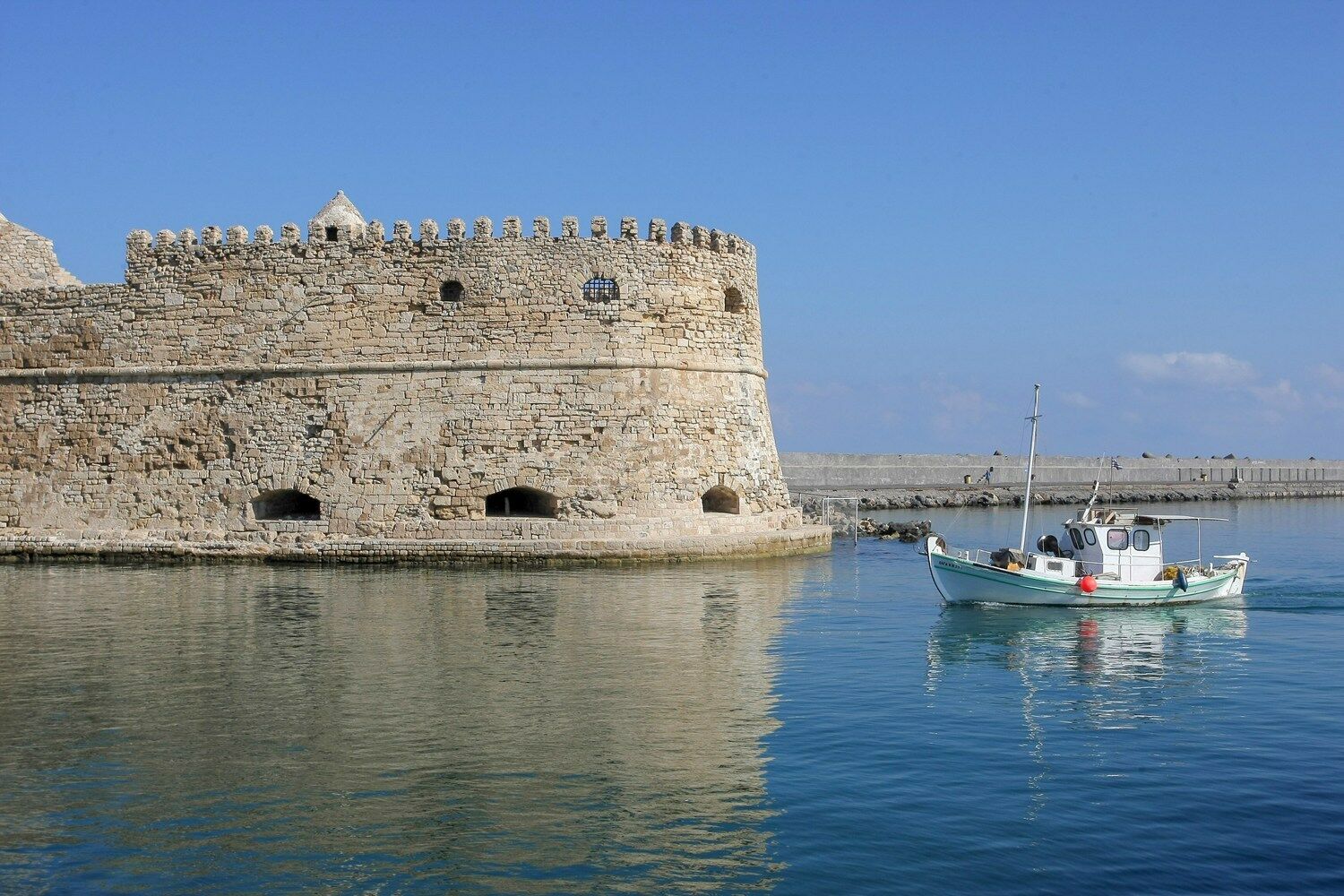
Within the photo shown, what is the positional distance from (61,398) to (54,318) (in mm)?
1293

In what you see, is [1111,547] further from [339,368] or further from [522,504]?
[339,368]

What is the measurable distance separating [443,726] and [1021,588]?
8.95 meters

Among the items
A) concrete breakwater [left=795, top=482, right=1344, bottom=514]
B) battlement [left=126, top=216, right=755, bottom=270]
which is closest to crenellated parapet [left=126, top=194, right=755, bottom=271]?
battlement [left=126, top=216, right=755, bottom=270]

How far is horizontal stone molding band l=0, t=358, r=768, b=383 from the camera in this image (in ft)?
63.5

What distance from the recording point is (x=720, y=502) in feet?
68.0

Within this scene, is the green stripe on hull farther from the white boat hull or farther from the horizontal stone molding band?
the horizontal stone molding band

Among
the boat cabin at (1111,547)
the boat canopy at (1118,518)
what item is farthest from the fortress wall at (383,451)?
the boat canopy at (1118,518)

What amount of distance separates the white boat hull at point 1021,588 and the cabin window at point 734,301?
649 centimetres

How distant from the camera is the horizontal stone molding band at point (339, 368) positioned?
19.3m

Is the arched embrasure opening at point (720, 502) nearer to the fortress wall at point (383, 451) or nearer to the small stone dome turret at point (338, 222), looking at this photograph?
the fortress wall at point (383, 451)

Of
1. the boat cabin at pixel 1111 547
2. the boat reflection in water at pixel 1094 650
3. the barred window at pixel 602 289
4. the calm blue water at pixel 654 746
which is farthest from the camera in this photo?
the barred window at pixel 602 289

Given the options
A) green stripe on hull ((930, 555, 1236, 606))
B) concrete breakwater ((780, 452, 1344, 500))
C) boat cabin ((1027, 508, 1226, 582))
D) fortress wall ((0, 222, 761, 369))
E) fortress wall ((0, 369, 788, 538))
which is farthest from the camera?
concrete breakwater ((780, 452, 1344, 500))

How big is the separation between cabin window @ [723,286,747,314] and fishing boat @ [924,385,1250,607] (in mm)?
5568

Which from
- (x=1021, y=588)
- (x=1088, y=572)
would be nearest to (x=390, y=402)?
A: (x=1021, y=588)
